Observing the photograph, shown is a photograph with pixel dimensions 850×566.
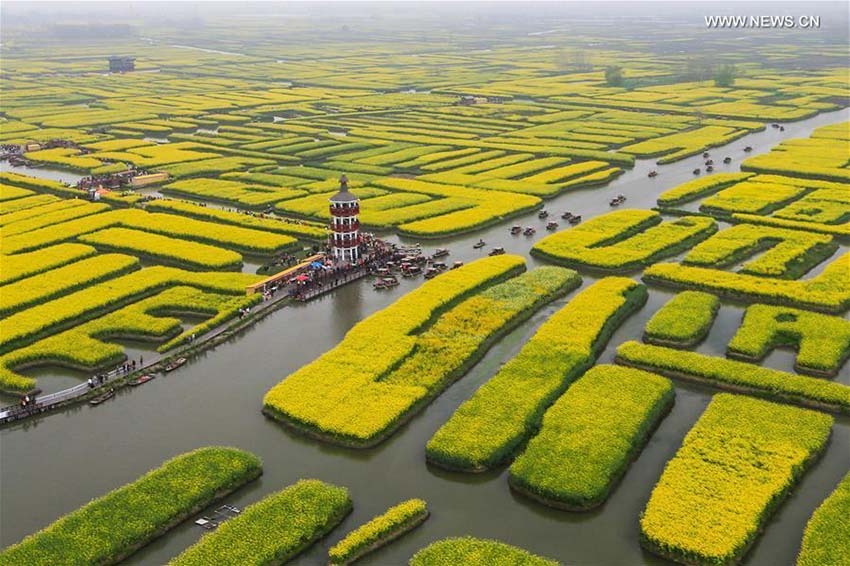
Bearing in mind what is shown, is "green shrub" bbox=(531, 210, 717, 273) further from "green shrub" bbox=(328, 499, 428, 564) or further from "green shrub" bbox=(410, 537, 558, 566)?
"green shrub" bbox=(410, 537, 558, 566)

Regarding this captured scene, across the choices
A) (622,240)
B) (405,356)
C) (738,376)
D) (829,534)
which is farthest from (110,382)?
(622,240)

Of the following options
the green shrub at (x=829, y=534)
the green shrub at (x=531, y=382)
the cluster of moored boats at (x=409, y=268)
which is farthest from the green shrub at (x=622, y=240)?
the green shrub at (x=829, y=534)

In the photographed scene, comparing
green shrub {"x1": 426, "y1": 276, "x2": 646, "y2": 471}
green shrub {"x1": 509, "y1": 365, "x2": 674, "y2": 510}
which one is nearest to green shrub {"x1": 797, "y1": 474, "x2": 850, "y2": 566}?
green shrub {"x1": 509, "y1": 365, "x2": 674, "y2": 510}

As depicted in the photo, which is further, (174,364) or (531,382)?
(174,364)

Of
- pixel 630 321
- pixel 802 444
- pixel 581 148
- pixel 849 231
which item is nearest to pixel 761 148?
pixel 581 148

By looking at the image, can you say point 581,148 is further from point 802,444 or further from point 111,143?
point 802,444

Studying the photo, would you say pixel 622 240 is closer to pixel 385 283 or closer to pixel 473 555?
pixel 385 283
